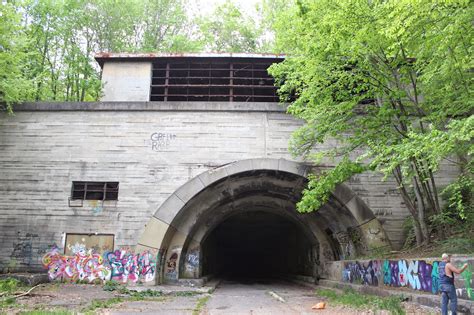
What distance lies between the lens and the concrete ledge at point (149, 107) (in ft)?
50.2

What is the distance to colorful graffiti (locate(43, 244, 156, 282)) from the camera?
546 inches

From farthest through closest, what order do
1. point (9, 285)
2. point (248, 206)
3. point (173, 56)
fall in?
point (248, 206) < point (173, 56) < point (9, 285)

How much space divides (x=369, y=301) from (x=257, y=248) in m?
23.6

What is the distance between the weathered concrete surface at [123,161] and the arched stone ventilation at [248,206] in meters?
0.16

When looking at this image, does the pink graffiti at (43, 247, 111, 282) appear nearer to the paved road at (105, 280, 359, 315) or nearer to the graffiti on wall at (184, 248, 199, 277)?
the paved road at (105, 280, 359, 315)

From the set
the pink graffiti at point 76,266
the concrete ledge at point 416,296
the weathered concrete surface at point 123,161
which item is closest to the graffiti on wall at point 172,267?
the weathered concrete surface at point 123,161

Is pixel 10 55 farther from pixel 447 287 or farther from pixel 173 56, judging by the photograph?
pixel 447 287

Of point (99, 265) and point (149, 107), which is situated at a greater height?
point (149, 107)

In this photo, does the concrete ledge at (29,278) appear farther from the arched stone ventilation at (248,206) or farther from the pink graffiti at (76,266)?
the arched stone ventilation at (248,206)

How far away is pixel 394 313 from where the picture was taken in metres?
7.92

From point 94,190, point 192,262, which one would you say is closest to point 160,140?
point 94,190

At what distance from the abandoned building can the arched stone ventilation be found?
0.17 ft

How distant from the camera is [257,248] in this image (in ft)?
109

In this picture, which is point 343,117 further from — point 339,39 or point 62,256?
point 62,256
